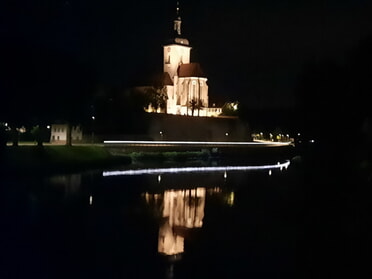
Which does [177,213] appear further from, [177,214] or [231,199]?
[231,199]

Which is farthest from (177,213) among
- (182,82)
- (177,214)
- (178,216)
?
(182,82)

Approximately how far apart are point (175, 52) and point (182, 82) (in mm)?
6278

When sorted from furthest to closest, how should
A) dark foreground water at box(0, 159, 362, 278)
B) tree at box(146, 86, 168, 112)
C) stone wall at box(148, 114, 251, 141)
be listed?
tree at box(146, 86, 168, 112)
stone wall at box(148, 114, 251, 141)
dark foreground water at box(0, 159, 362, 278)

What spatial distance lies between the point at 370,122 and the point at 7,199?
2241 centimetres

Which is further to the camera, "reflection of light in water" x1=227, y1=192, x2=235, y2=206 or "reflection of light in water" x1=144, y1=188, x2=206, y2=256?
"reflection of light in water" x1=227, y1=192, x2=235, y2=206

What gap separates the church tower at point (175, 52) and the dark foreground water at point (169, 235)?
87.4 metres

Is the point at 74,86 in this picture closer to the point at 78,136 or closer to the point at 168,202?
the point at 78,136

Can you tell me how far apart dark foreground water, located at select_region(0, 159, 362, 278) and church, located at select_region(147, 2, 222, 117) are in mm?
81649

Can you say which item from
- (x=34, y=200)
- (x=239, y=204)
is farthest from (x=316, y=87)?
(x=34, y=200)

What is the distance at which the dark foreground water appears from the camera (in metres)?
11.5

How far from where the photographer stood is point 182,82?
112 m

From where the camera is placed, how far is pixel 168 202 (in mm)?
22594

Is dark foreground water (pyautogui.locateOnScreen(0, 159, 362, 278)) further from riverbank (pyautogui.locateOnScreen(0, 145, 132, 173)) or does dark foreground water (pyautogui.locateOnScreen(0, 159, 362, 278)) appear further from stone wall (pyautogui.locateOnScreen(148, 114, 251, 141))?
stone wall (pyautogui.locateOnScreen(148, 114, 251, 141))

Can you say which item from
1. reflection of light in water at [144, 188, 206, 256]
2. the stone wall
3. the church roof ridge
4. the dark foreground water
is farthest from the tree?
the dark foreground water
